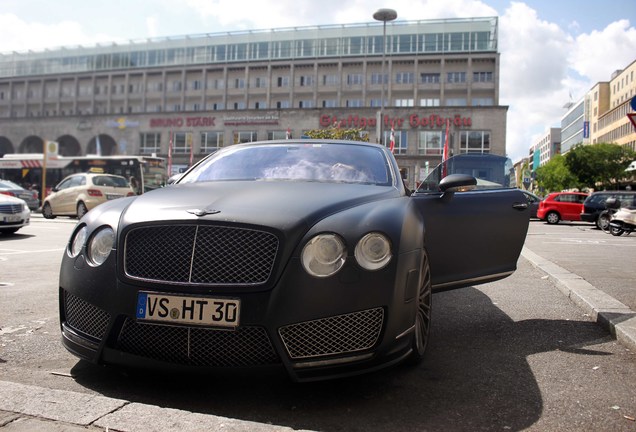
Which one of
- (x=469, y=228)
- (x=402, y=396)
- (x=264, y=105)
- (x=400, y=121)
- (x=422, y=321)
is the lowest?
(x=402, y=396)

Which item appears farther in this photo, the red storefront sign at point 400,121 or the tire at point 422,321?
the red storefront sign at point 400,121

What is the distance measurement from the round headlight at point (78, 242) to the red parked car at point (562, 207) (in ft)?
78.9

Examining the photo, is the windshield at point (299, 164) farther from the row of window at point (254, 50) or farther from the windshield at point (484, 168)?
the row of window at point (254, 50)

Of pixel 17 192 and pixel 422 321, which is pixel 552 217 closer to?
pixel 17 192

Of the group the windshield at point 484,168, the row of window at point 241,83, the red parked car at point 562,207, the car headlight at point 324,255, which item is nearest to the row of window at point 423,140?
the row of window at point 241,83

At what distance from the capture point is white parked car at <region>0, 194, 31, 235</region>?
1184 centimetres

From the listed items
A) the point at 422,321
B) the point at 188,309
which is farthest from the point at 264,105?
the point at 188,309

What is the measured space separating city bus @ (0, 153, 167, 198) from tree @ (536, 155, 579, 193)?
62.1m

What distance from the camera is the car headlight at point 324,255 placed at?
2.47 metres

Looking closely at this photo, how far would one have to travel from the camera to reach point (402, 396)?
272cm

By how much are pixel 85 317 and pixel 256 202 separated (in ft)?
Result: 3.46

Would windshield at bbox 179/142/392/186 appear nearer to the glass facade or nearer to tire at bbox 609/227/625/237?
tire at bbox 609/227/625/237

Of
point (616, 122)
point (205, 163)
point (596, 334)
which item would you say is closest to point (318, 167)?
point (205, 163)

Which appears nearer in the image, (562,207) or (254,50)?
(562,207)
